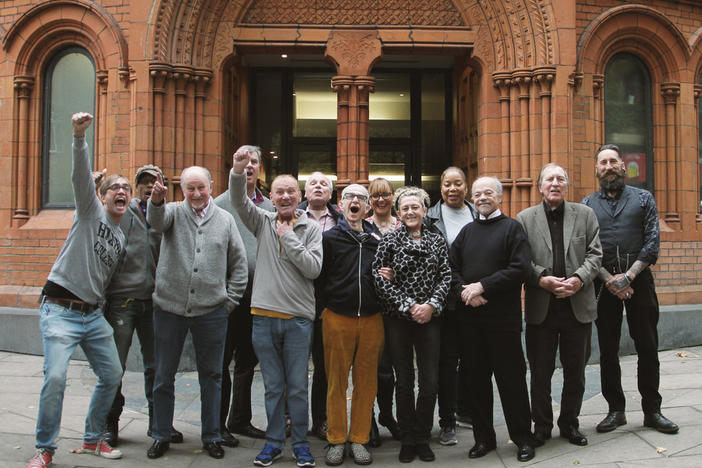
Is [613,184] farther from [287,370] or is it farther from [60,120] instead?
[60,120]

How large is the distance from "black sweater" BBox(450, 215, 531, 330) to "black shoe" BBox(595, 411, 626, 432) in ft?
4.14

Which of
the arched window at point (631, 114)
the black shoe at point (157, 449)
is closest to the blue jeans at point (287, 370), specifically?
the black shoe at point (157, 449)

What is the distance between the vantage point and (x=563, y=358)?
4.79 metres

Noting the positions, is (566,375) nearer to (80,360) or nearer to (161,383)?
(161,383)

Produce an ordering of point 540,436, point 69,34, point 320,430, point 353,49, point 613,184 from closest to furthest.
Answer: point 540,436
point 613,184
point 320,430
point 353,49
point 69,34

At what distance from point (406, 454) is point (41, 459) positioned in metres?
2.59

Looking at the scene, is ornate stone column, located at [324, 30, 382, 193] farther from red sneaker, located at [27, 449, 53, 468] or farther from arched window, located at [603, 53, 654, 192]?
red sneaker, located at [27, 449, 53, 468]

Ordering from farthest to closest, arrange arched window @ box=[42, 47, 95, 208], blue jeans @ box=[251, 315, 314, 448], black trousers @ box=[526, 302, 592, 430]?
arched window @ box=[42, 47, 95, 208], black trousers @ box=[526, 302, 592, 430], blue jeans @ box=[251, 315, 314, 448]

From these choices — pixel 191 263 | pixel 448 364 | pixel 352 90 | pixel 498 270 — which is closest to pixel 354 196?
pixel 498 270

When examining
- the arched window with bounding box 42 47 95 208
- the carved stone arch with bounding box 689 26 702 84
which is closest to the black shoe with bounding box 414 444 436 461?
the arched window with bounding box 42 47 95 208

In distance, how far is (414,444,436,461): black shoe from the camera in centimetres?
459

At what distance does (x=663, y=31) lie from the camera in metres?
9.37

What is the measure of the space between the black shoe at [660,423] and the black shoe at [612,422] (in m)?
0.18

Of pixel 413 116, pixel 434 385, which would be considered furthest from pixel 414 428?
pixel 413 116
